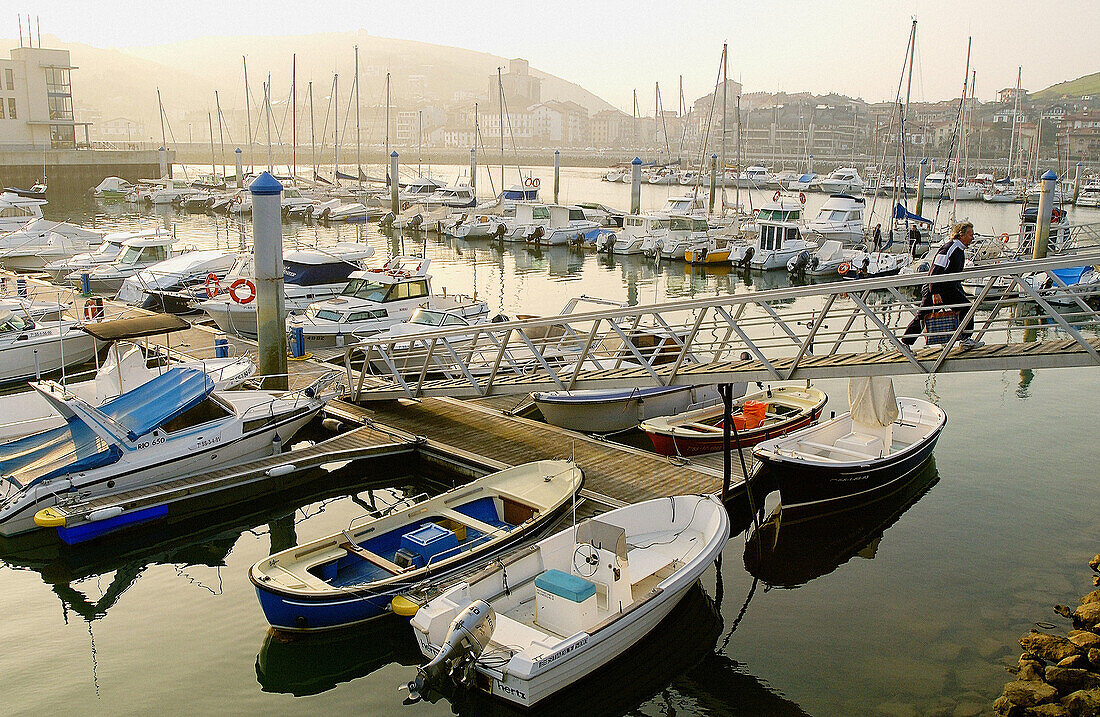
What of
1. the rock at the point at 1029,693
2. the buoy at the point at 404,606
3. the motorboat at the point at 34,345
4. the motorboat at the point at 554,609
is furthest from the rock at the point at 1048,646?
the motorboat at the point at 34,345

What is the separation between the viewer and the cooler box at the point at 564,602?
31.2 feet

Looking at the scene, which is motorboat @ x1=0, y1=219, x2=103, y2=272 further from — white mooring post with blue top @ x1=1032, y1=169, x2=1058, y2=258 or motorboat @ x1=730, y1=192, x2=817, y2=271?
white mooring post with blue top @ x1=1032, y1=169, x2=1058, y2=258

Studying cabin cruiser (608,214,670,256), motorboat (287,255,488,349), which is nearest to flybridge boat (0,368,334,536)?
motorboat (287,255,488,349)

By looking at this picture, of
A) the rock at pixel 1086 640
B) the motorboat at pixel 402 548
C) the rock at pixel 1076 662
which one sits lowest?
the rock at pixel 1076 662

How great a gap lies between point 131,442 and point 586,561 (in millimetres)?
7974

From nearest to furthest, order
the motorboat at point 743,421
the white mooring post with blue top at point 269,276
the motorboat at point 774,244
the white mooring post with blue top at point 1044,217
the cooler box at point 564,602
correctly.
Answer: the cooler box at point 564,602
the motorboat at point 743,421
the white mooring post with blue top at point 269,276
the white mooring post with blue top at point 1044,217
the motorboat at point 774,244

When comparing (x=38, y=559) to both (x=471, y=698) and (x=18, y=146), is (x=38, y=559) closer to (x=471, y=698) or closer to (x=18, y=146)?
(x=471, y=698)

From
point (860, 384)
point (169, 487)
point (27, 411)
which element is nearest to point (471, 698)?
point (169, 487)

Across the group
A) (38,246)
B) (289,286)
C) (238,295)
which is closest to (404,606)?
(238,295)

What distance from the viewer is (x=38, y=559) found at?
12.9m

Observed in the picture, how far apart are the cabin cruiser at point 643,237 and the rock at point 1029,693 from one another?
1399 inches

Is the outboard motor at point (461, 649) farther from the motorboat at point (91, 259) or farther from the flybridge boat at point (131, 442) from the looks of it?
the motorboat at point (91, 259)

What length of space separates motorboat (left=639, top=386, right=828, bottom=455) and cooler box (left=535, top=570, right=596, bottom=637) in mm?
6208

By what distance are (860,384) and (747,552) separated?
369 cm
